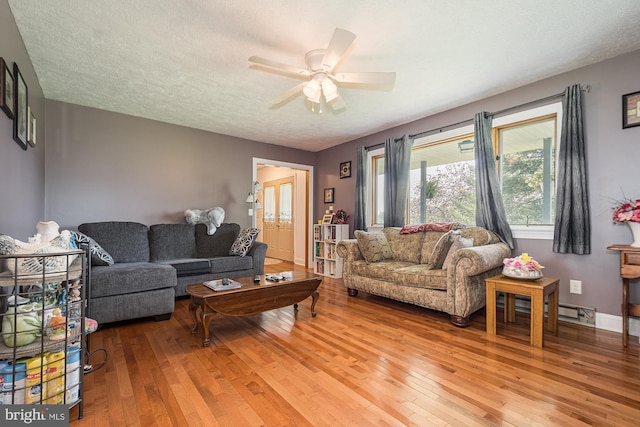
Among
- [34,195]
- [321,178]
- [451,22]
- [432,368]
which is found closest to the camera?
[432,368]

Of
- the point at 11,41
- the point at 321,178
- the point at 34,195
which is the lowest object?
the point at 34,195

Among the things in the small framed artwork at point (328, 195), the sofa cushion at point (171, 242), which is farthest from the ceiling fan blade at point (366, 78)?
the small framed artwork at point (328, 195)

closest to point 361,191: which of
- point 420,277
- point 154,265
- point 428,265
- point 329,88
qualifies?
point 428,265

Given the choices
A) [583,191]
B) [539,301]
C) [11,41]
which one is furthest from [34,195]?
[583,191]

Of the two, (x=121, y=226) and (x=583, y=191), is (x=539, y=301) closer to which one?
(x=583, y=191)

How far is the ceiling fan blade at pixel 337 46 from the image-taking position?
1849 mm

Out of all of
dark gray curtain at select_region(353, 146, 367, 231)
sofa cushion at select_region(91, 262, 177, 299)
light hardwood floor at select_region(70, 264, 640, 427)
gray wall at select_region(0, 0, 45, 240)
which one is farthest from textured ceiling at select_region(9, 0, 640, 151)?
light hardwood floor at select_region(70, 264, 640, 427)

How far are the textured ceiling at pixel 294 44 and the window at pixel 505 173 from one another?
448mm

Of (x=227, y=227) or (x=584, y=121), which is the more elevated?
(x=584, y=121)

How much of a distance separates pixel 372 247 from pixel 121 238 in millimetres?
3164

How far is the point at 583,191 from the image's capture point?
8.93ft

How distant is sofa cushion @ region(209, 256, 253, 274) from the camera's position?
148 inches

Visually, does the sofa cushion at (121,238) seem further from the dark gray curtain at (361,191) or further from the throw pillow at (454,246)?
the throw pillow at (454,246)

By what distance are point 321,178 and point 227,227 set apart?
7.44 ft
